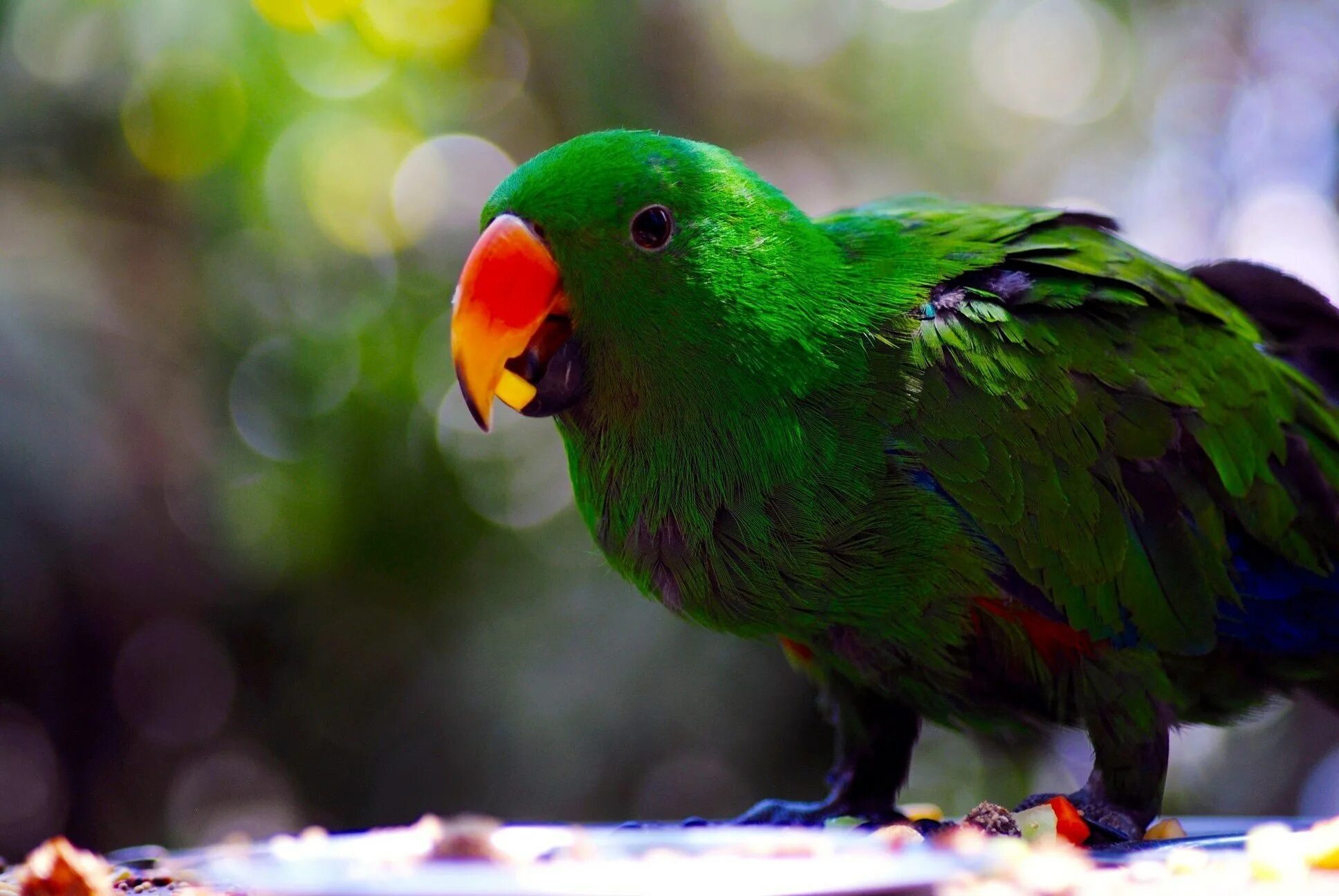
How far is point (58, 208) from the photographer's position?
16.0 ft

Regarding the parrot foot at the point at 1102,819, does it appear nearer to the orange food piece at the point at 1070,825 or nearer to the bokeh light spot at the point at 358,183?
the orange food piece at the point at 1070,825

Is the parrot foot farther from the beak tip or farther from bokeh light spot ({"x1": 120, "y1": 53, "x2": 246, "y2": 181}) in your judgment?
bokeh light spot ({"x1": 120, "y1": 53, "x2": 246, "y2": 181})

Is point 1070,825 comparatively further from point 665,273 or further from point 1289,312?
point 1289,312

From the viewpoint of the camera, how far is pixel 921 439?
197cm

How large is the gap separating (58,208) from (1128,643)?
184 inches

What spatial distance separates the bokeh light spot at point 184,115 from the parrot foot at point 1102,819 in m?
4.24

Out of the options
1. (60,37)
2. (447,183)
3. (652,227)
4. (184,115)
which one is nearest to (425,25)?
(447,183)

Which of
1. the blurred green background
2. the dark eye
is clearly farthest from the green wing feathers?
the blurred green background

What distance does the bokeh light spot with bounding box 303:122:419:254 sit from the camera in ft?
16.9

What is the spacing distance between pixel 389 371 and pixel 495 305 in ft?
12.2

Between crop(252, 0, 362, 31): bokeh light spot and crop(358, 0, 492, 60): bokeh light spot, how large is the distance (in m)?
0.12

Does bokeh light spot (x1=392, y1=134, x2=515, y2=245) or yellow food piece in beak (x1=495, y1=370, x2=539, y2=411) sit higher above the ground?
bokeh light spot (x1=392, y1=134, x2=515, y2=245)

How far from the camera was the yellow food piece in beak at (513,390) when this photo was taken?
187 cm

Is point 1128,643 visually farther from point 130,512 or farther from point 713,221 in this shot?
point 130,512
